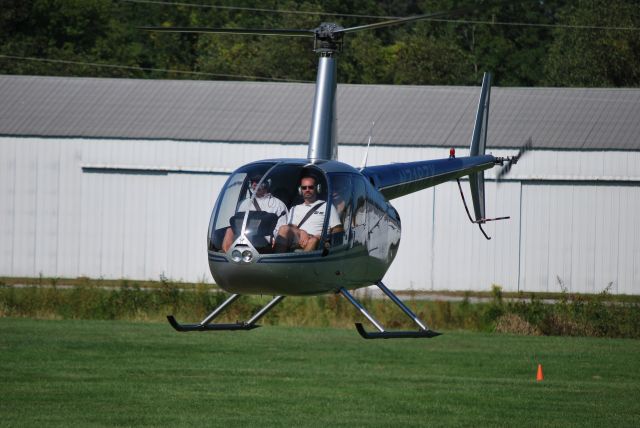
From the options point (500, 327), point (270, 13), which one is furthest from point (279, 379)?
point (270, 13)

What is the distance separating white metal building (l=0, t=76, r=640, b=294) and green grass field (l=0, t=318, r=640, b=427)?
26.6ft

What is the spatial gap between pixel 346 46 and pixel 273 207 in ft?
201

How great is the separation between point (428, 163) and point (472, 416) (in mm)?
8144

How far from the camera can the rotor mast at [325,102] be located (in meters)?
14.6

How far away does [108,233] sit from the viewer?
41.1 metres

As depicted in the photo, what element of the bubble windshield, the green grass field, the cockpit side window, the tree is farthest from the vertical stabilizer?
the tree


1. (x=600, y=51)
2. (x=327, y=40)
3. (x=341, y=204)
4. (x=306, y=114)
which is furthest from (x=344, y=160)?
(x=341, y=204)

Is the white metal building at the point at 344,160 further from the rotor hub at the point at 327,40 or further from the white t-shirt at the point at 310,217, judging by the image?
the white t-shirt at the point at 310,217

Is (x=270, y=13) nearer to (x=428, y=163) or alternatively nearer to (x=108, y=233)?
(x=108, y=233)

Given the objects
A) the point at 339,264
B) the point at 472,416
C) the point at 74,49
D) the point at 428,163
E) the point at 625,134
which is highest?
the point at 74,49

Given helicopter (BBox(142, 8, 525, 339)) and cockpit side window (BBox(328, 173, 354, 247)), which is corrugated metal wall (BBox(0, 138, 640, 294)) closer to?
helicopter (BBox(142, 8, 525, 339))

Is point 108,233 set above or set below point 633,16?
below

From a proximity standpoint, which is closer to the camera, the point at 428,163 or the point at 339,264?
the point at 339,264

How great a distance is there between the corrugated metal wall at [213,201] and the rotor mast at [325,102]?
2274 centimetres
